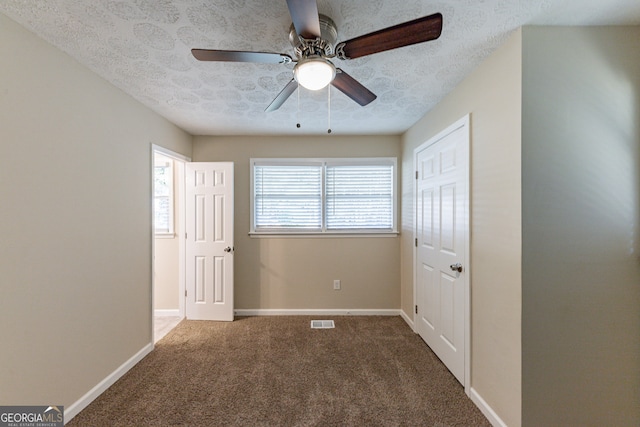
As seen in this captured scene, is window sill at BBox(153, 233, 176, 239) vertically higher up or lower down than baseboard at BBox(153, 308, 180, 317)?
higher up

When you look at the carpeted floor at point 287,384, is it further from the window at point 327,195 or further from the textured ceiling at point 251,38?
the textured ceiling at point 251,38

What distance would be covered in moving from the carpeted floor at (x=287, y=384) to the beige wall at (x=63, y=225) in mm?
360

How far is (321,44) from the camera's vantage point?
136 centimetres

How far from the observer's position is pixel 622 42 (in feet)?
4.91

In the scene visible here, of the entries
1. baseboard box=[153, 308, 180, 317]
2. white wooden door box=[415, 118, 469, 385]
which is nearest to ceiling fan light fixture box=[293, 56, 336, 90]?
white wooden door box=[415, 118, 469, 385]

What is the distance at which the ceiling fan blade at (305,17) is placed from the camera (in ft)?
3.40

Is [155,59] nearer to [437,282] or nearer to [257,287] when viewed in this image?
[257,287]

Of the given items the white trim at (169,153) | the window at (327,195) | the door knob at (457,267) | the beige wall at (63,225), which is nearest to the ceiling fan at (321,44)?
the beige wall at (63,225)

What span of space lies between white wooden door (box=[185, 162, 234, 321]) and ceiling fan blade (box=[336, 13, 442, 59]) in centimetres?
246

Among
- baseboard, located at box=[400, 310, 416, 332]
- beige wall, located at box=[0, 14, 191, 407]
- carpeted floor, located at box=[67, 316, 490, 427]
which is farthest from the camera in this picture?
baseboard, located at box=[400, 310, 416, 332]

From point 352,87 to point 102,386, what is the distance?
288 centimetres

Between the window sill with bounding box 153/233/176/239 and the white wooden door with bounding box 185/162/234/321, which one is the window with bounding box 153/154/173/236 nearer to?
the window sill with bounding box 153/233/176/239

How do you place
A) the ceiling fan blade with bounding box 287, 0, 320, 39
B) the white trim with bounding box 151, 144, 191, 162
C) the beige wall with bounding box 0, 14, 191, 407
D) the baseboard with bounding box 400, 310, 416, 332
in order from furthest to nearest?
1. the baseboard with bounding box 400, 310, 416, 332
2. the white trim with bounding box 151, 144, 191, 162
3. the beige wall with bounding box 0, 14, 191, 407
4. the ceiling fan blade with bounding box 287, 0, 320, 39

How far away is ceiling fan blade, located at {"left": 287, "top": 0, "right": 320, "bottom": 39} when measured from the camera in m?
1.04
